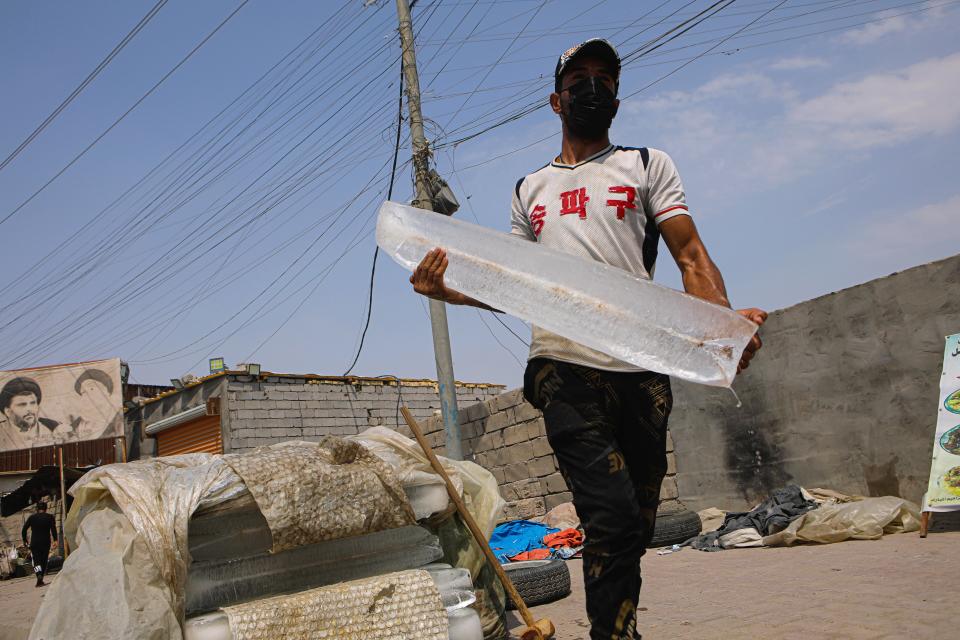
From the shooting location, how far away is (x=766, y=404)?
754 cm

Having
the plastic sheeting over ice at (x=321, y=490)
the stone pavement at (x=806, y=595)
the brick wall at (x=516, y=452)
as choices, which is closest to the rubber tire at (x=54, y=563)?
the brick wall at (x=516, y=452)

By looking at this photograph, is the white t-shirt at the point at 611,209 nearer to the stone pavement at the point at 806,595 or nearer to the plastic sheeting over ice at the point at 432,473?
the plastic sheeting over ice at the point at 432,473

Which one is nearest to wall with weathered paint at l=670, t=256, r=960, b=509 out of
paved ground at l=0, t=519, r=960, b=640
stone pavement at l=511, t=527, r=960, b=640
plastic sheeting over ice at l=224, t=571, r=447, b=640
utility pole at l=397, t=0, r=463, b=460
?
paved ground at l=0, t=519, r=960, b=640

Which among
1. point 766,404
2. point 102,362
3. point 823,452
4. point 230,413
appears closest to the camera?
point 823,452

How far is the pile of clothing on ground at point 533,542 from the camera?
718 centimetres

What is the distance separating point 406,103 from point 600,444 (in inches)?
417

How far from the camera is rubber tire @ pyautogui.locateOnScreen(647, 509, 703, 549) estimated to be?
7.09 meters

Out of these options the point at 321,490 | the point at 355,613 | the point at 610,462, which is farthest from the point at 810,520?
the point at 610,462

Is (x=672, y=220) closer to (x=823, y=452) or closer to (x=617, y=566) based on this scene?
(x=617, y=566)

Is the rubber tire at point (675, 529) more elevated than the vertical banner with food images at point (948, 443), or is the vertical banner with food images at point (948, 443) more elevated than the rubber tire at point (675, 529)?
the vertical banner with food images at point (948, 443)

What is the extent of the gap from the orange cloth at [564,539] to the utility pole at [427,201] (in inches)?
98.4

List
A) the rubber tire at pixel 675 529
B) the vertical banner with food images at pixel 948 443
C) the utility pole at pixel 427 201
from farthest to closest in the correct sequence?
the utility pole at pixel 427 201, the rubber tire at pixel 675 529, the vertical banner with food images at pixel 948 443

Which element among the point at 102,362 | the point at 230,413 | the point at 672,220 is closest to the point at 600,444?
the point at 672,220

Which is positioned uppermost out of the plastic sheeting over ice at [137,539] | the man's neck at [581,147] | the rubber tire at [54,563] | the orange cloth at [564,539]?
the man's neck at [581,147]
